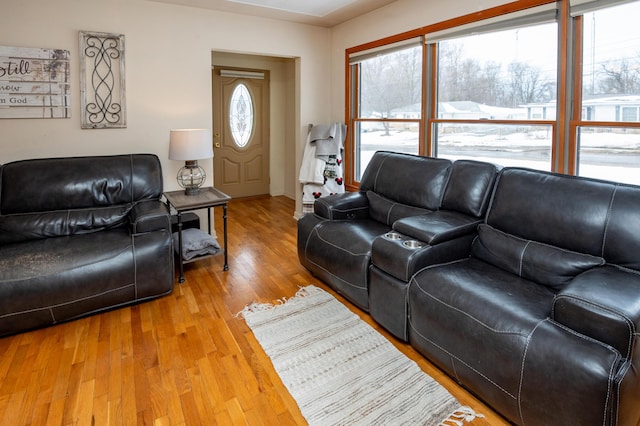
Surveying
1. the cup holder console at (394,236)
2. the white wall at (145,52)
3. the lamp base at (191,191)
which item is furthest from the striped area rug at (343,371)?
the white wall at (145,52)

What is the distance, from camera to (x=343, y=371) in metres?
2.10

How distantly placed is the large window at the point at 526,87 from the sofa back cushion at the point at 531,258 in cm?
84

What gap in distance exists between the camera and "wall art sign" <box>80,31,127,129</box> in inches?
140

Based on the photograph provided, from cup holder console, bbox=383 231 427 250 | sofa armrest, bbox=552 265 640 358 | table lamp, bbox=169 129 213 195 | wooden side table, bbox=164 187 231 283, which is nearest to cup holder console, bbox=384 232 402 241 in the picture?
cup holder console, bbox=383 231 427 250

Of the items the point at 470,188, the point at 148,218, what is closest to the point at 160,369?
the point at 148,218

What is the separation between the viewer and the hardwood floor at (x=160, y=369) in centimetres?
179

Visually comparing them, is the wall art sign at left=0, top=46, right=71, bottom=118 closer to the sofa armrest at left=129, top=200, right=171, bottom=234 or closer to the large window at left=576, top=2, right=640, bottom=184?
the sofa armrest at left=129, top=200, right=171, bottom=234

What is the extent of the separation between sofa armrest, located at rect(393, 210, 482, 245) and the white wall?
2.62m

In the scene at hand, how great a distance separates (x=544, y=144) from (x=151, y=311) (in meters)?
3.07

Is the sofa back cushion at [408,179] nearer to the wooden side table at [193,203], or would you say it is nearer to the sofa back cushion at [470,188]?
the sofa back cushion at [470,188]

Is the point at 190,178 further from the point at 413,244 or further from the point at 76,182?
the point at 413,244

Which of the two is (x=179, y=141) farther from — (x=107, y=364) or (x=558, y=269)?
(x=558, y=269)

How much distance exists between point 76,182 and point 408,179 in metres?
2.68

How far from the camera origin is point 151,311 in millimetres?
2768
